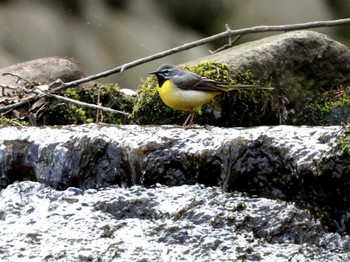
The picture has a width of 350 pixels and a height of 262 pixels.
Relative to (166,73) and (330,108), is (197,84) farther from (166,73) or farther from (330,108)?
(330,108)

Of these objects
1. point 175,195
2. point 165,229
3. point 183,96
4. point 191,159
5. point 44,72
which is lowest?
point 165,229

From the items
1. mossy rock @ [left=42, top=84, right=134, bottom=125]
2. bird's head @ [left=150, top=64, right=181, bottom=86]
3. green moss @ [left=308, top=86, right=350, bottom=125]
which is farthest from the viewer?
mossy rock @ [left=42, top=84, right=134, bottom=125]

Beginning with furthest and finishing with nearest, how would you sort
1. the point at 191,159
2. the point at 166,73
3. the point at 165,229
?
the point at 166,73, the point at 191,159, the point at 165,229

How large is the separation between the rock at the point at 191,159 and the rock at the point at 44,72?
2.57 m

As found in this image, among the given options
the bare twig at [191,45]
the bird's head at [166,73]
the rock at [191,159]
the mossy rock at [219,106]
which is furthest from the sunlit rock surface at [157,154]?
the bare twig at [191,45]

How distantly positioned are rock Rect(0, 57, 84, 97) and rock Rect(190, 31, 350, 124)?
1603 millimetres

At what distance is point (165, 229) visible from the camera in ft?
13.4

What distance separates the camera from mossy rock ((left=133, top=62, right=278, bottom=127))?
6.21 metres

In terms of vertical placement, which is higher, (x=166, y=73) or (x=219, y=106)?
(x=166, y=73)

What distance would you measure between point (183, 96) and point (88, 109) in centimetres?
200

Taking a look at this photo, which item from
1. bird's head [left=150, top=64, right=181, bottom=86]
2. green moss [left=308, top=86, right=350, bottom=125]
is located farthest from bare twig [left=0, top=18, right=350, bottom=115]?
green moss [left=308, top=86, right=350, bottom=125]

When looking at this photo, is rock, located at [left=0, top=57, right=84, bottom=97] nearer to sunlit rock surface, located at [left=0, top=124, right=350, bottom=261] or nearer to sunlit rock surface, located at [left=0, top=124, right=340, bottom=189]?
sunlit rock surface, located at [left=0, top=124, right=340, bottom=189]

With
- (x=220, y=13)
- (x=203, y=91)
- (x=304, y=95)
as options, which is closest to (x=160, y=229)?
(x=203, y=91)

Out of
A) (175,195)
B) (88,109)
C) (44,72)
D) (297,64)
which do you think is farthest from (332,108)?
(44,72)
